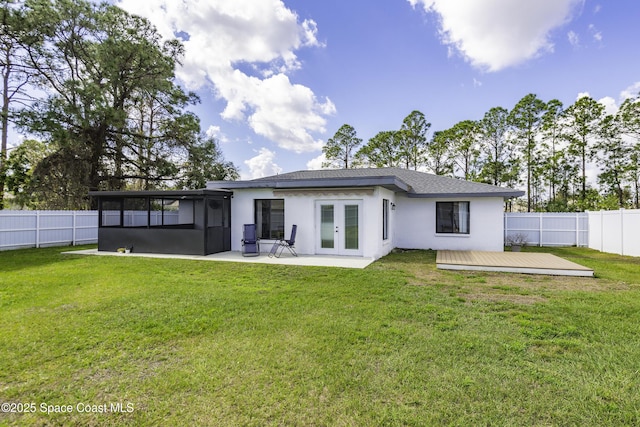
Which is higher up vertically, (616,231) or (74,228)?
(616,231)

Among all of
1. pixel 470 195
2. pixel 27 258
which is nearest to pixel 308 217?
pixel 470 195

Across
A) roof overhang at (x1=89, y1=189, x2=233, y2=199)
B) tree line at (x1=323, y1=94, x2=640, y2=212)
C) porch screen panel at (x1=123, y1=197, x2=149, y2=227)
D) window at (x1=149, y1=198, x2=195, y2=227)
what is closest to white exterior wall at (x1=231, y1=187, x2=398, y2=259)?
roof overhang at (x1=89, y1=189, x2=233, y2=199)

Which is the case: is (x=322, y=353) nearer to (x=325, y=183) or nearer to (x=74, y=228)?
(x=325, y=183)

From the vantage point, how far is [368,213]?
992 cm

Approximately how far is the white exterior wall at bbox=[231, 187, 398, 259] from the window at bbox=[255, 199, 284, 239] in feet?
0.63

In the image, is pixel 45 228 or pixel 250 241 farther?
pixel 45 228

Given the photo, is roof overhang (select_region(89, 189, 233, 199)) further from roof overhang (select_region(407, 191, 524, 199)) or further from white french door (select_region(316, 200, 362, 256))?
roof overhang (select_region(407, 191, 524, 199))

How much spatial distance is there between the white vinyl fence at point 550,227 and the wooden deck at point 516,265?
528 cm

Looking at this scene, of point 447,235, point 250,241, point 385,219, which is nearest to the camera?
point 250,241

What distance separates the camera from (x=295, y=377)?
114 inches

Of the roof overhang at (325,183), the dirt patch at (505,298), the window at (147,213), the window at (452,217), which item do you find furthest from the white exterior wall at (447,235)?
the window at (147,213)

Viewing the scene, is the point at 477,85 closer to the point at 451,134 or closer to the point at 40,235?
the point at 451,134

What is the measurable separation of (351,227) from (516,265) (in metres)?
4.85

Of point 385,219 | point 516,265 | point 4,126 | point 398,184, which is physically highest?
point 4,126
